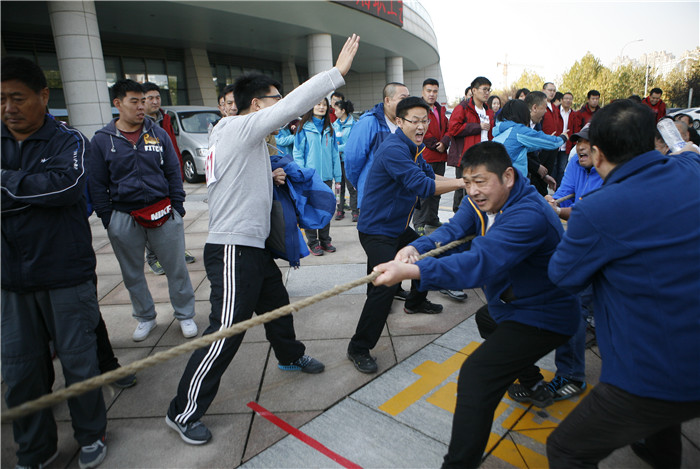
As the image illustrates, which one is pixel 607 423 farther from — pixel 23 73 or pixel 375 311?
pixel 23 73

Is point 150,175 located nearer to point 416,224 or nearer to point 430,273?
point 430,273

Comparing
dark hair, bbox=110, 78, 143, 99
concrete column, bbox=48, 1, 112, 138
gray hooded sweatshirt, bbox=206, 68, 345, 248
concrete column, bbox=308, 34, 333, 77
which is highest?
concrete column, bbox=308, 34, 333, 77

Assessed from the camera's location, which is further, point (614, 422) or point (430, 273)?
point (430, 273)

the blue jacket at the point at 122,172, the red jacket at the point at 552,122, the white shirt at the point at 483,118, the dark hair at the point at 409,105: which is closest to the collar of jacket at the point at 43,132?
the blue jacket at the point at 122,172

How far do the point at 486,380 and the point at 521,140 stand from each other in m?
3.19

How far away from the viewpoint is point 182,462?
223 centimetres

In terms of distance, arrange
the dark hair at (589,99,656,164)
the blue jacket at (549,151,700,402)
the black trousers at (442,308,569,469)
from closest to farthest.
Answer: the blue jacket at (549,151,700,402) → the dark hair at (589,99,656,164) → the black trousers at (442,308,569,469)

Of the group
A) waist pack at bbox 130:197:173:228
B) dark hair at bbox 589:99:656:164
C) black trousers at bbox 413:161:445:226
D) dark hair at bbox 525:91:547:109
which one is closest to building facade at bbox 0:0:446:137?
black trousers at bbox 413:161:445:226

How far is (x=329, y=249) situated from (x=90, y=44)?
8.69m

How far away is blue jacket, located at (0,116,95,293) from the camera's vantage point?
199 centimetres

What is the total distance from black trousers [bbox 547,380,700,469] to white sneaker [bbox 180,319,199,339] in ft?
9.19

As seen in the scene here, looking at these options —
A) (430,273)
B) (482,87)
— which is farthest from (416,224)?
(430,273)

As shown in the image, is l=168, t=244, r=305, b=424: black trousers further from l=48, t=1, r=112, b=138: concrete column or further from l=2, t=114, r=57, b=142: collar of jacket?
l=48, t=1, r=112, b=138: concrete column

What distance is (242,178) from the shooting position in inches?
95.1
